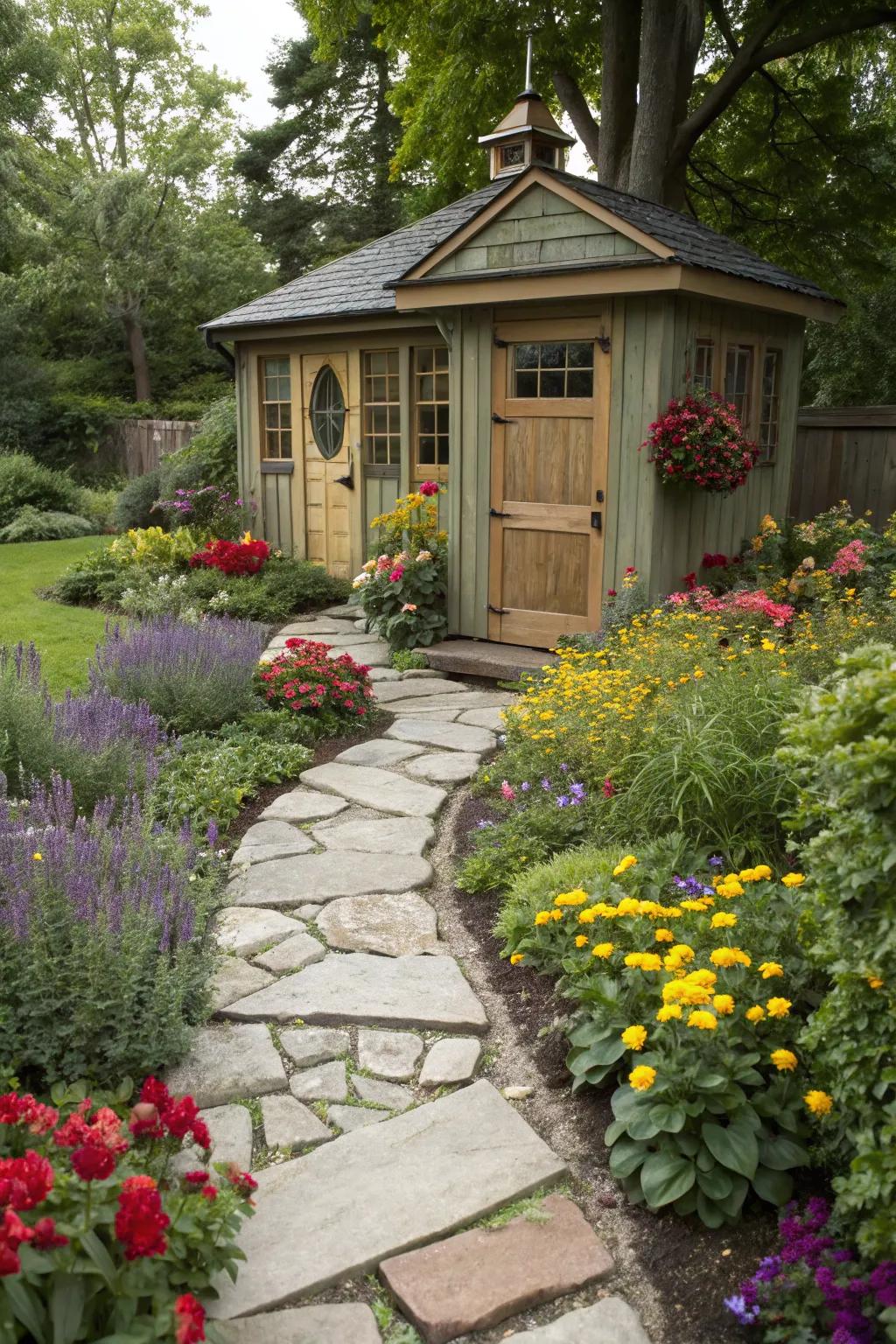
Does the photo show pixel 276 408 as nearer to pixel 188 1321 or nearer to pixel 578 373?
pixel 578 373

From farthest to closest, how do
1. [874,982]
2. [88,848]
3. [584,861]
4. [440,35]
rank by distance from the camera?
[440,35] → [584,861] → [88,848] → [874,982]

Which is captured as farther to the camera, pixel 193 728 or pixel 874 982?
pixel 193 728

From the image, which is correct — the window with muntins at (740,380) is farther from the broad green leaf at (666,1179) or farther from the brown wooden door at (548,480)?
the broad green leaf at (666,1179)

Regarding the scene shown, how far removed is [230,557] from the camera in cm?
1016

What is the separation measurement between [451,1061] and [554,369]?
17.4 ft

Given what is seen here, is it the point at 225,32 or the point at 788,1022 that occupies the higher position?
the point at 225,32

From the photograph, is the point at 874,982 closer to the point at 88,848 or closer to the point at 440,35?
the point at 88,848

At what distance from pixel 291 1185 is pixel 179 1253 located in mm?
568

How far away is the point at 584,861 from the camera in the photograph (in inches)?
143

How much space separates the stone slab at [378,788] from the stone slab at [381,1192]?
2.19m

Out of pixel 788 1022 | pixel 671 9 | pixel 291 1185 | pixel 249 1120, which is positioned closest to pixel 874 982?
pixel 788 1022

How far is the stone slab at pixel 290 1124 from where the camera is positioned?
266cm

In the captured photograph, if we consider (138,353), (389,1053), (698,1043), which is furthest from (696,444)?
(138,353)

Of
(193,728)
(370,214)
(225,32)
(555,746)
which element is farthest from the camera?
(225,32)
